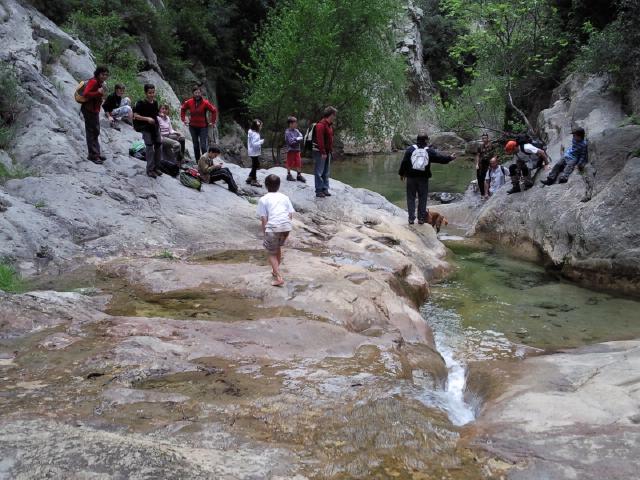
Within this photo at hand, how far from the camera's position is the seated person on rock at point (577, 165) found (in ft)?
38.1

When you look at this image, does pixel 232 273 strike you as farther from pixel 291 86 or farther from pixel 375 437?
pixel 291 86

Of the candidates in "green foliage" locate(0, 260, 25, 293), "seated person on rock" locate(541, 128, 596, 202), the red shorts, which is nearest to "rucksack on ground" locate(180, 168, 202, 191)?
the red shorts

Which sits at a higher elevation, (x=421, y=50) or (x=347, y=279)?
(x=421, y=50)

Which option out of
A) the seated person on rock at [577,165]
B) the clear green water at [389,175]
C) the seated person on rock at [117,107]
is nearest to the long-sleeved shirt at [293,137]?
the seated person on rock at [117,107]

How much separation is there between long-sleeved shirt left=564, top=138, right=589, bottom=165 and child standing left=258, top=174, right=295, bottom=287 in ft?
25.9

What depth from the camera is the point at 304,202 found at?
12141mm

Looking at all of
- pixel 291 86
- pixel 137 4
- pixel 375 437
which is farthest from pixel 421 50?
pixel 375 437

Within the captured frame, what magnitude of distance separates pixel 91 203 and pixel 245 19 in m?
26.9

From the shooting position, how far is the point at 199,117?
12.4 meters

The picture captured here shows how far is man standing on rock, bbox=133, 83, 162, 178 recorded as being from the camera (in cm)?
992

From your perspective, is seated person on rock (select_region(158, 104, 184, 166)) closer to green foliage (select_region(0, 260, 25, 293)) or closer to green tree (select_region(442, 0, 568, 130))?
green foliage (select_region(0, 260, 25, 293))

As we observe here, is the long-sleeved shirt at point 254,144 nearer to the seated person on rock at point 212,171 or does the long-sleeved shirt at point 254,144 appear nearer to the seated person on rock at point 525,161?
the seated person on rock at point 212,171

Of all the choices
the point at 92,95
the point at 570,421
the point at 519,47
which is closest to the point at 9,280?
the point at 92,95

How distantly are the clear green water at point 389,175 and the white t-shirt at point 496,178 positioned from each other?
333 cm
